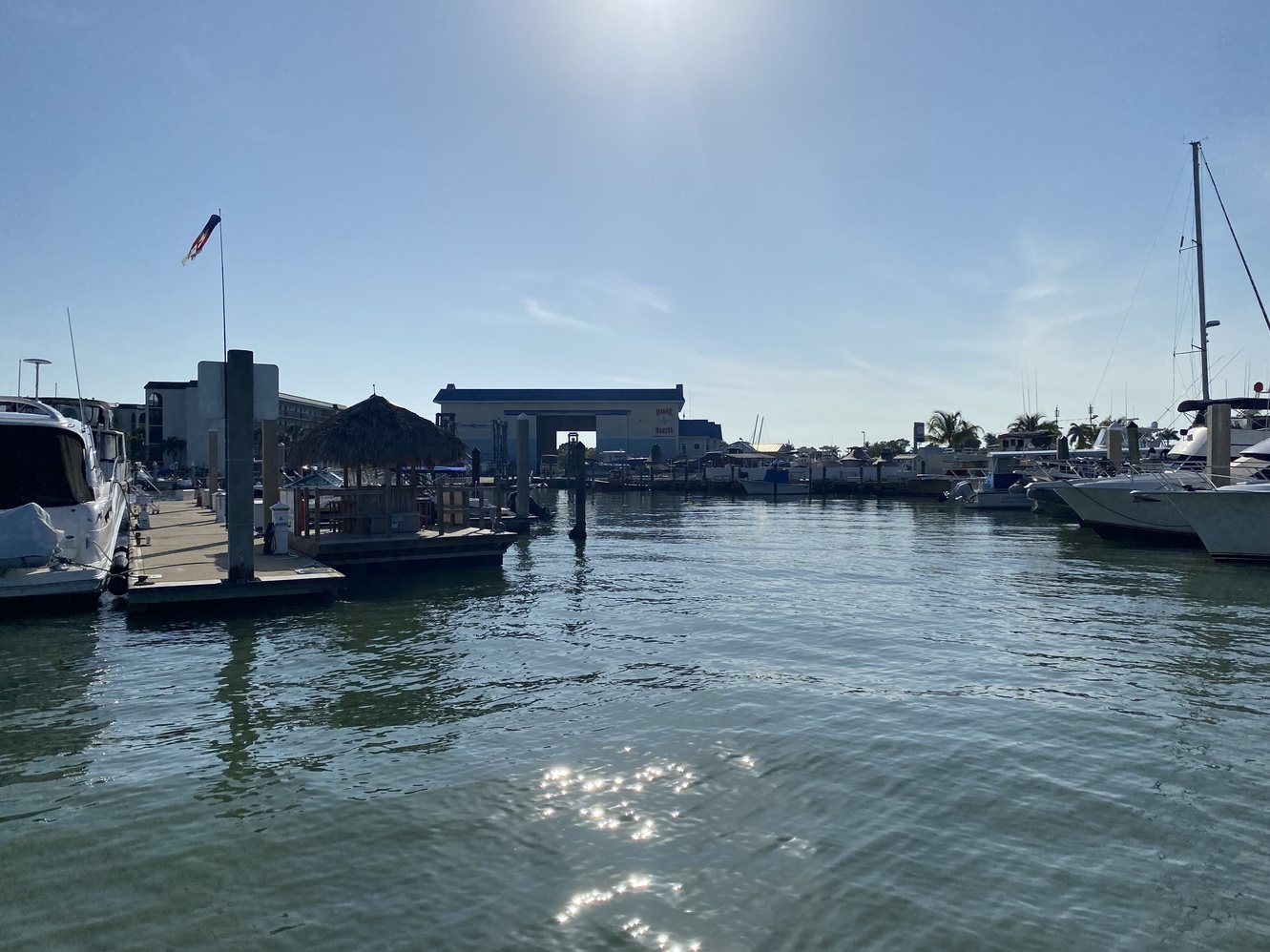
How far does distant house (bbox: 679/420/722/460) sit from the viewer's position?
95.4 metres

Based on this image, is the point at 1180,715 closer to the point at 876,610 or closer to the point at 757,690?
the point at 757,690

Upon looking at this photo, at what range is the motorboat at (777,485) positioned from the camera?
224ft

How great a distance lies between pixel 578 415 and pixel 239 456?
73713mm

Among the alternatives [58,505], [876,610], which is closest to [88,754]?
[58,505]

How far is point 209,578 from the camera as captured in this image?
583 inches

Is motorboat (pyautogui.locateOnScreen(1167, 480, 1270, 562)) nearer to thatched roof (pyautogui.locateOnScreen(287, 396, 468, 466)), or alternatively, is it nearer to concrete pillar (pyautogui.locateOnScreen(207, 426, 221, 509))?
thatched roof (pyautogui.locateOnScreen(287, 396, 468, 466))

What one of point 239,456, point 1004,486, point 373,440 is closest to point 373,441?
point 373,440

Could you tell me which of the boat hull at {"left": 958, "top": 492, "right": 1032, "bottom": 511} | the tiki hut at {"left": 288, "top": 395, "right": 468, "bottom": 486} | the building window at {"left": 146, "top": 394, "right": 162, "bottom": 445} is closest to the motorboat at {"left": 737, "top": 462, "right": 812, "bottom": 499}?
A: the boat hull at {"left": 958, "top": 492, "right": 1032, "bottom": 511}

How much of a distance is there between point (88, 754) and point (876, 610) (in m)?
12.3

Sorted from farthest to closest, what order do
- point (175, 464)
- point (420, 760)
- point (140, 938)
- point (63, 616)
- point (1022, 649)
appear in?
1. point (175, 464)
2. point (63, 616)
3. point (1022, 649)
4. point (420, 760)
5. point (140, 938)

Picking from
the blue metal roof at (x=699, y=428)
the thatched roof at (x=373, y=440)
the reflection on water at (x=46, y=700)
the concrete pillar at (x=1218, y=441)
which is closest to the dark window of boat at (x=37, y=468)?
the reflection on water at (x=46, y=700)

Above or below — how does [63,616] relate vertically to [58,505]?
below

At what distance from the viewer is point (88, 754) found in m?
7.77

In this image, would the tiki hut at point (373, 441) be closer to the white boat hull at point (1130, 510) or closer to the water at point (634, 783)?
the water at point (634, 783)
